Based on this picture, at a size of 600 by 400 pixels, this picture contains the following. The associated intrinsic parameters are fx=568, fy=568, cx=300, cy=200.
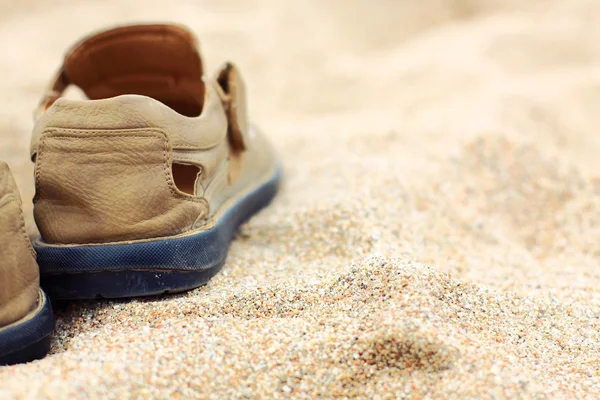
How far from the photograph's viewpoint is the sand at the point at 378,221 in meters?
0.97

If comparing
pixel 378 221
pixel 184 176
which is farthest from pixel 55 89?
pixel 378 221

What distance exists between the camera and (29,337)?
39.3 inches

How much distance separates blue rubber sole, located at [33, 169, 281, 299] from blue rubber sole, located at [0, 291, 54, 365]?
0.28 ft

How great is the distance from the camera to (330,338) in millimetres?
1032

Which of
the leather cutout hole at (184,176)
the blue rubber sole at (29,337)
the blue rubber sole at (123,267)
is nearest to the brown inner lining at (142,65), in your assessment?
the leather cutout hole at (184,176)

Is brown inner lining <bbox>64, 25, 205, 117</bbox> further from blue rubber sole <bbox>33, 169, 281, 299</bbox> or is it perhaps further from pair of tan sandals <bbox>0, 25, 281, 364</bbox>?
blue rubber sole <bbox>33, 169, 281, 299</bbox>

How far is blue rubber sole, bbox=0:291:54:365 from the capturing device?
967 mm

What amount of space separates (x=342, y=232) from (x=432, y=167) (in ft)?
2.05

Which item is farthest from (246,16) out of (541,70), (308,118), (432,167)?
(432,167)

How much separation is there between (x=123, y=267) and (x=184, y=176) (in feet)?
1.17

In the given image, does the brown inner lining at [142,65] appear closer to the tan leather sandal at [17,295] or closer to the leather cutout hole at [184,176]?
the leather cutout hole at [184,176]

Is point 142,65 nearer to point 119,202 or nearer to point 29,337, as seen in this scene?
point 119,202

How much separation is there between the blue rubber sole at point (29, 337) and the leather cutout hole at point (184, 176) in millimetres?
468

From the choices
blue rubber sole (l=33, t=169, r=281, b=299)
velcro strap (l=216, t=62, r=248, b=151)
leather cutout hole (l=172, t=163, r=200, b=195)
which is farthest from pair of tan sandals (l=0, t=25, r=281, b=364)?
velcro strap (l=216, t=62, r=248, b=151)
